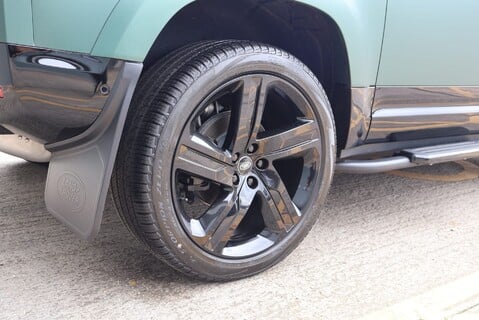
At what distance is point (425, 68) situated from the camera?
2393mm

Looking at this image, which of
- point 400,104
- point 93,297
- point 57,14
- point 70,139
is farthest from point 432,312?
point 57,14

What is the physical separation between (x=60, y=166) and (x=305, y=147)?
967 mm

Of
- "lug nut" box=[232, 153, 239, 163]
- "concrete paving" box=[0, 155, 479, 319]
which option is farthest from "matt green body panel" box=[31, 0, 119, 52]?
"concrete paving" box=[0, 155, 479, 319]

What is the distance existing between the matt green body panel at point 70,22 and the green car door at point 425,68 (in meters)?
1.26

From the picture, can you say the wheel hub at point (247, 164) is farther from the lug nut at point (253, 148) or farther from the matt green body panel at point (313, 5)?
the matt green body panel at point (313, 5)

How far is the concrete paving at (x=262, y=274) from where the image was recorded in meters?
1.84

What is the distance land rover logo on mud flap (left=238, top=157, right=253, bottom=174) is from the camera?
1.96 metres

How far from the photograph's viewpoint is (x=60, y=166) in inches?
72.7

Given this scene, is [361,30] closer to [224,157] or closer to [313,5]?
[313,5]

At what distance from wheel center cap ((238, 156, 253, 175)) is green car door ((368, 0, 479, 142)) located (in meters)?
0.69

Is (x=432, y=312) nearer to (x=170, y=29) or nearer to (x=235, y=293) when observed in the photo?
(x=235, y=293)

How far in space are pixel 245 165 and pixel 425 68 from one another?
1.06m

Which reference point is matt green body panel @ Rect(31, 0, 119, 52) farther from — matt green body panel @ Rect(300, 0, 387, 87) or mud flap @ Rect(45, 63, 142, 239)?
matt green body panel @ Rect(300, 0, 387, 87)

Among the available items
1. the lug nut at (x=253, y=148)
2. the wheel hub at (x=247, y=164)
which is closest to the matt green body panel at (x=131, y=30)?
the wheel hub at (x=247, y=164)
